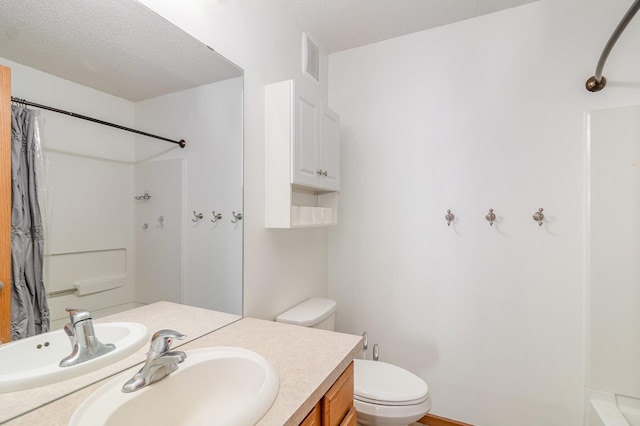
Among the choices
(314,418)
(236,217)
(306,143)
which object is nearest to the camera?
(314,418)

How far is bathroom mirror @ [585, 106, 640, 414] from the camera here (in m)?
1.40

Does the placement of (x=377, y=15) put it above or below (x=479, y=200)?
above

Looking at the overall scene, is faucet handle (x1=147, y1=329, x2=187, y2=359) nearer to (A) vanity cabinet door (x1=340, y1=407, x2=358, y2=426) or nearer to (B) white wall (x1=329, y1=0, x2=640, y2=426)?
(A) vanity cabinet door (x1=340, y1=407, x2=358, y2=426)

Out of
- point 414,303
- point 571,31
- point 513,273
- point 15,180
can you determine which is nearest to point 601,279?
point 513,273

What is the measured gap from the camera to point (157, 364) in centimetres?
74

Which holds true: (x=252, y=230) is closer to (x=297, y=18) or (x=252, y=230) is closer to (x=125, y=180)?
(x=125, y=180)

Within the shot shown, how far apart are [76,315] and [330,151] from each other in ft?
4.65

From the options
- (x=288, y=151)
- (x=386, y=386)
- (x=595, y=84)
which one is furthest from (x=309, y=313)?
(x=595, y=84)

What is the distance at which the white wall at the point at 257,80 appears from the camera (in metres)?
1.20

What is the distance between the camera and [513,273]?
1651mm

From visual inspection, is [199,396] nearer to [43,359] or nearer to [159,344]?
[159,344]

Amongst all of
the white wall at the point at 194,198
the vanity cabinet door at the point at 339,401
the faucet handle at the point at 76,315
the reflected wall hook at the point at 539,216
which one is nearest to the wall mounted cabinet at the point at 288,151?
the white wall at the point at 194,198

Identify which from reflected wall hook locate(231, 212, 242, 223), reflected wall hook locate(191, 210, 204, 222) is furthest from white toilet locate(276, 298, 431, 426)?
reflected wall hook locate(191, 210, 204, 222)

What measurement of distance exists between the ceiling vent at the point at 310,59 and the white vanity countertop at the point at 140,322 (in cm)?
153
